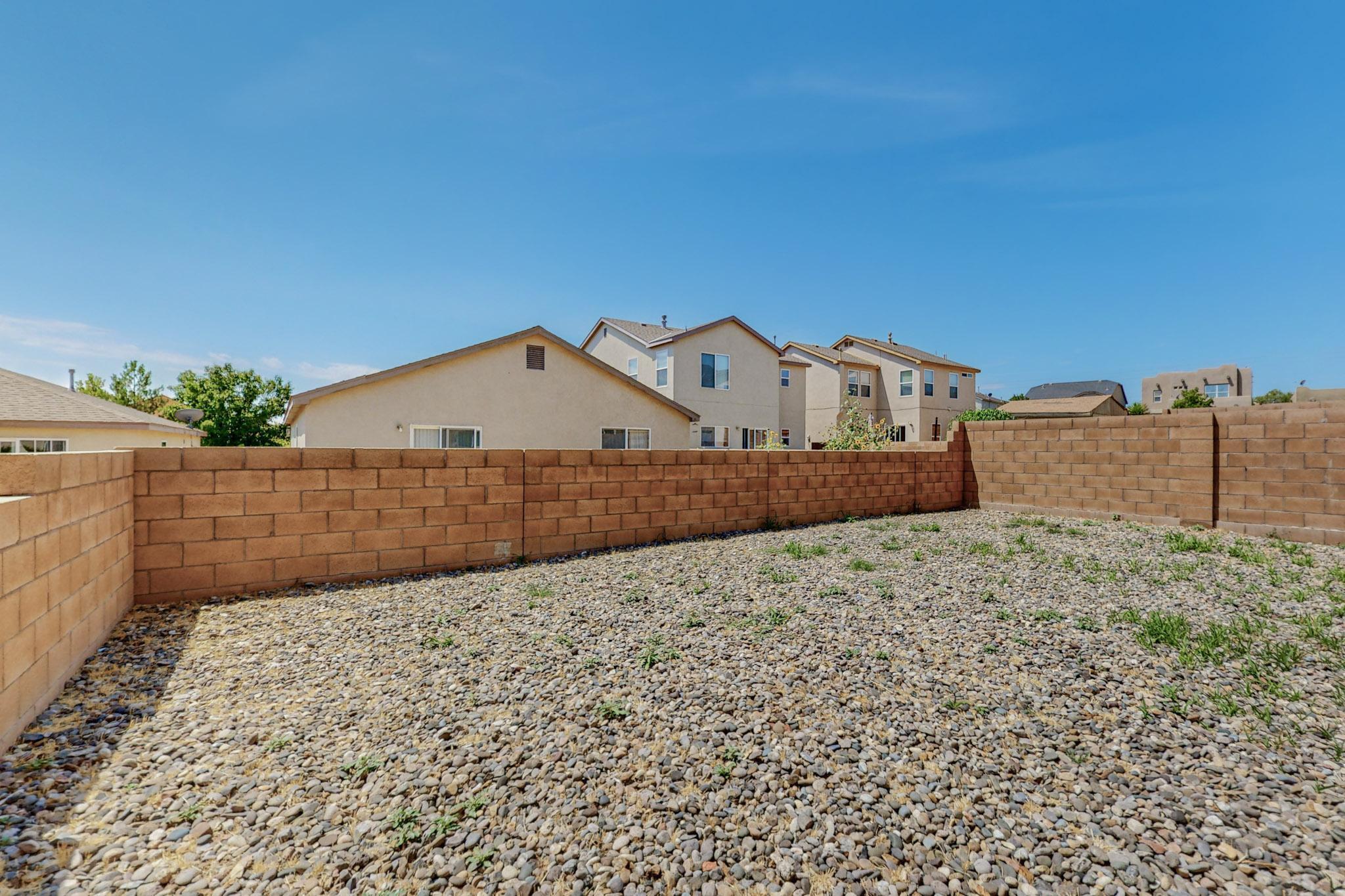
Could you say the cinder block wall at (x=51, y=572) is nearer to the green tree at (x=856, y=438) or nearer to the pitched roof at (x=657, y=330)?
the green tree at (x=856, y=438)

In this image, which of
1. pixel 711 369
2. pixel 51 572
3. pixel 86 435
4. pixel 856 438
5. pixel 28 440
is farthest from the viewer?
pixel 711 369

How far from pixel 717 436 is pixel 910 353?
42.7 feet

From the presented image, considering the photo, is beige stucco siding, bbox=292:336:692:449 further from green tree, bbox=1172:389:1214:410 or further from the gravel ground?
green tree, bbox=1172:389:1214:410

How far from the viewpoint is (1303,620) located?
410 centimetres

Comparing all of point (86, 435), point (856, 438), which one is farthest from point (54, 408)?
point (856, 438)

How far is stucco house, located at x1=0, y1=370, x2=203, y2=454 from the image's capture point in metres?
12.2

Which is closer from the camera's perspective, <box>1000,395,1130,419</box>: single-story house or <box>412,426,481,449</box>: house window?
<box>412,426,481,449</box>: house window

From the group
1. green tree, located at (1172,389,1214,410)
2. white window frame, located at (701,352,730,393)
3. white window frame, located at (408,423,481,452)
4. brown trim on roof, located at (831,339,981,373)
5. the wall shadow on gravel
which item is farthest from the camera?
green tree, located at (1172,389,1214,410)

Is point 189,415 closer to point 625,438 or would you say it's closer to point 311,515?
point 625,438

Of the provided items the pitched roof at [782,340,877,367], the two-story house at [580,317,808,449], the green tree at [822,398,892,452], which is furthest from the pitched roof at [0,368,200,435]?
the pitched roof at [782,340,877,367]

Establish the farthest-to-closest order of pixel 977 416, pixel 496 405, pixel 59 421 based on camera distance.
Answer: pixel 977 416 < pixel 496 405 < pixel 59 421

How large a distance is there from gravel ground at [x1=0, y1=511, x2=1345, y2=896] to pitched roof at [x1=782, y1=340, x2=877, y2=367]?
77.1 ft

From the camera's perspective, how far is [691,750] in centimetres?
242

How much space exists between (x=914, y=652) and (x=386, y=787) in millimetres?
3044
